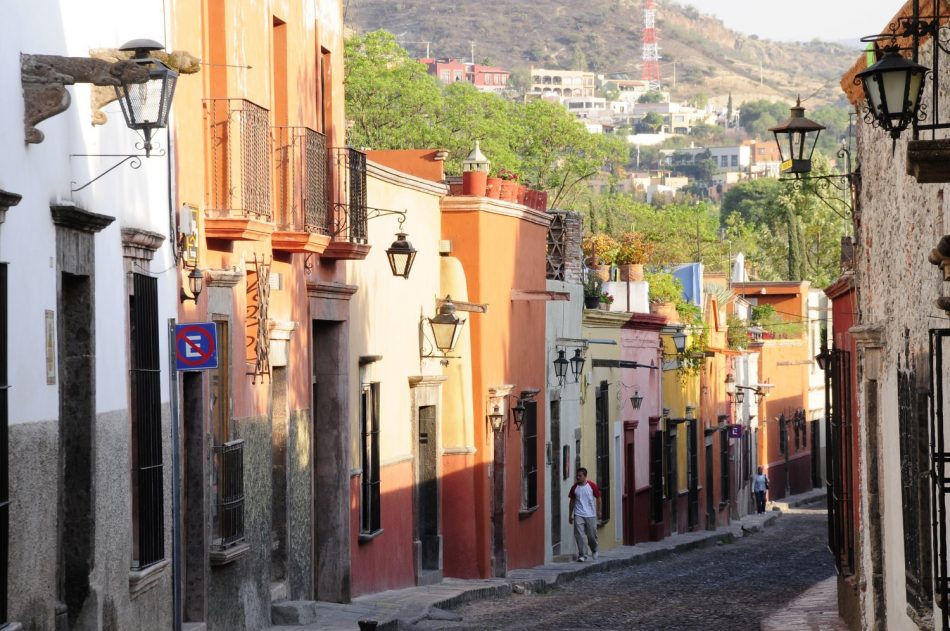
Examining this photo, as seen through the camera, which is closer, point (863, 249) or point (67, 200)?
point (67, 200)

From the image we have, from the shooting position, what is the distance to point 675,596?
21844mm

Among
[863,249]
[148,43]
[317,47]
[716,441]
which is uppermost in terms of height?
[317,47]

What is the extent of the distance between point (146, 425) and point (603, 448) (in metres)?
20.3

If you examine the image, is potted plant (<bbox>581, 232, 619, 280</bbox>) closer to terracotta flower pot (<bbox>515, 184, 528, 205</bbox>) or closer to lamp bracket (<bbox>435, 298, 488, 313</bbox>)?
terracotta flower pot (<bbox>515, 184, 528, 205</bbox>)

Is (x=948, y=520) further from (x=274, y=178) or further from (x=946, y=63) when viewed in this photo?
(x=274, y=178)

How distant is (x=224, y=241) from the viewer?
46.6ft

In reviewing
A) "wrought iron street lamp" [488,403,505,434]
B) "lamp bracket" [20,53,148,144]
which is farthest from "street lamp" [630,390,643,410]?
"lamp bracket" [20,53,148,144]

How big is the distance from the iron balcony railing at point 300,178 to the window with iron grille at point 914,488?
18.8ft

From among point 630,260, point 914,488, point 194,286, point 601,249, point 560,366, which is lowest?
point 914,488

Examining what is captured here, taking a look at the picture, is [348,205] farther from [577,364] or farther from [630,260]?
[630,260]

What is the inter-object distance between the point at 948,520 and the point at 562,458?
18.2m

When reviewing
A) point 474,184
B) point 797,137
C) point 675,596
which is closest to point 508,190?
point 474,184

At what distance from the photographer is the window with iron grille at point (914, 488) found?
36.4 feet

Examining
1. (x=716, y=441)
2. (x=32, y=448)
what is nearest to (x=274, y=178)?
(x=32, y=448)
